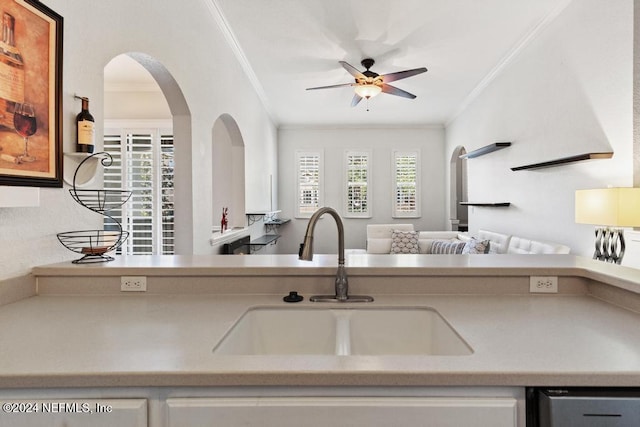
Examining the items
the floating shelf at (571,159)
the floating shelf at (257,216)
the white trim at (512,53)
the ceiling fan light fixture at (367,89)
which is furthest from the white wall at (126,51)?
the white trim at (512,53)

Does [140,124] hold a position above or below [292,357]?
above

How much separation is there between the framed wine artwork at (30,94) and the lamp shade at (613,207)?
9.08ft

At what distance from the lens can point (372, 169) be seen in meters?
7.29

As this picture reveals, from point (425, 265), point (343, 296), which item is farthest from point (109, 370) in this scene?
point (425, 265)

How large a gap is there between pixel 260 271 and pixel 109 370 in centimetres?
70

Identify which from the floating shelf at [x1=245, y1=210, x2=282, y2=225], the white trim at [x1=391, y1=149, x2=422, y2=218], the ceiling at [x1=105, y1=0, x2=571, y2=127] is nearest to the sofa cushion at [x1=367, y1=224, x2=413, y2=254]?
the white trim at [x1=391, y1=149, x2=422, y2=218]

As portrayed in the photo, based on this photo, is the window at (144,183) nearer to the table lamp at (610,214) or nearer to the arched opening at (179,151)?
the arched opening at (179,151)

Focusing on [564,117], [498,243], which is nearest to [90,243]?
[564,117]

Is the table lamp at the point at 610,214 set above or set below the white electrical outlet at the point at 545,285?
above

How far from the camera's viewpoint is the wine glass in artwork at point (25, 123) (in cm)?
127

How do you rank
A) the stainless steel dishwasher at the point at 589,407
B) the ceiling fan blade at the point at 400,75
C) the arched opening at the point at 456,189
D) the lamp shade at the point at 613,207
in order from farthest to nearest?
1. the arched opening at the point at 456,189
2. the ceiling fan blade at the point at 400,75
3. the lamp shade at the point at 613,207
4. the stainless steel dishwasher at the point at 589,407

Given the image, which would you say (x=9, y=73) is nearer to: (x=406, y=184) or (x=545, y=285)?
(x=545, y=285)

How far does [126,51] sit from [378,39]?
253 cm

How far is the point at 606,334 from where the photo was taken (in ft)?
3.17
